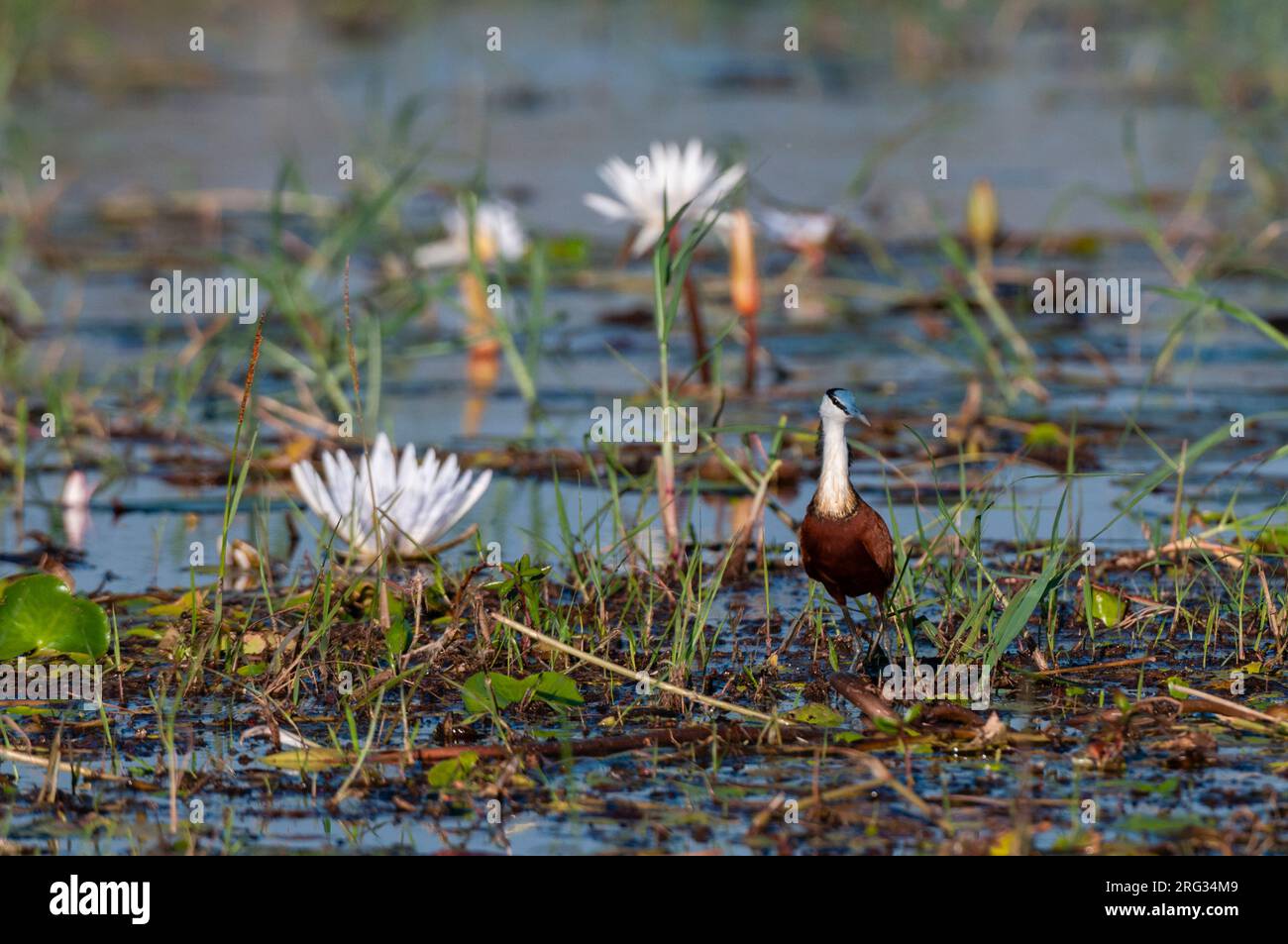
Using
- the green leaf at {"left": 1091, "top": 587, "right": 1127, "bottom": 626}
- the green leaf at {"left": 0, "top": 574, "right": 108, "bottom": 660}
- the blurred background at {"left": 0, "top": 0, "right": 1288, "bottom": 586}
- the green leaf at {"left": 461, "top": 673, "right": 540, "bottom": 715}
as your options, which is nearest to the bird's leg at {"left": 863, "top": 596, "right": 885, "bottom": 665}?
the green leaf at {"left": 1091, "top": 587, "right": 1127, "bottom": 626}

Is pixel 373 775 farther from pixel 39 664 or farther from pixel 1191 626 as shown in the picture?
pixel 1191 626

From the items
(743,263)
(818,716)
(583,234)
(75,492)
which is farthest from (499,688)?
(583,234)

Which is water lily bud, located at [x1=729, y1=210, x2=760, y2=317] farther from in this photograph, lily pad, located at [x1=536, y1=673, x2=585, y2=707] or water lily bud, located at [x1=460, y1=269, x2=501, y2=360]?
lily pad, located at [x1=536, y1=673, x2=585, y2=707]

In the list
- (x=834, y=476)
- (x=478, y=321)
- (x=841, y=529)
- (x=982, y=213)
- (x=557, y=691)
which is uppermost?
(x=982, y=213)

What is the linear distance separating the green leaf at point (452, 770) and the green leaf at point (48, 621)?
3.40 ft

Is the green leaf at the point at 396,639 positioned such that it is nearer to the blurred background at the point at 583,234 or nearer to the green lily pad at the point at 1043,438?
the blurred background at the point at 583,234

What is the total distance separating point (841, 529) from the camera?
3.99 metres

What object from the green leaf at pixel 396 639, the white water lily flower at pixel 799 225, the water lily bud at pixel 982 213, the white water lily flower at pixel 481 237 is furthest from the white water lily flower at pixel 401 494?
the water lily bud at pixel 982 213

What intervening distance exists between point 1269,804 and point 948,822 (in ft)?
1.77

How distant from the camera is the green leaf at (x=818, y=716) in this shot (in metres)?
3.88

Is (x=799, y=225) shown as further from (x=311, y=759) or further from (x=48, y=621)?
(x=311, y=759)

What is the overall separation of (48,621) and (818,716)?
Result: 5.28 ft
